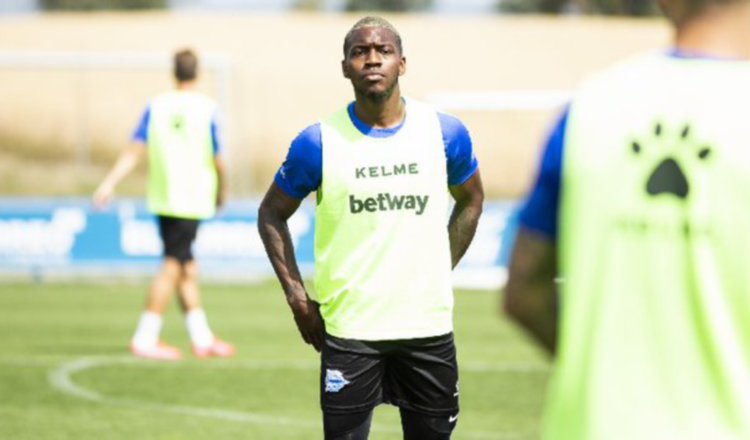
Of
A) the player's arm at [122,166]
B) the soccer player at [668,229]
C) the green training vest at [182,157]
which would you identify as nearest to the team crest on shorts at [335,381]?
the soccer player at [668,229]

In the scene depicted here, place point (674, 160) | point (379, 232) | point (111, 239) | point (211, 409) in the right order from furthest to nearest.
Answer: point (111, 239) < point (211, 409) < point (379, 232) < point (674, 160)

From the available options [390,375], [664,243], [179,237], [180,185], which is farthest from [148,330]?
[664,243]

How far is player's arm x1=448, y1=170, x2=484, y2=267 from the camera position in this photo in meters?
7.05

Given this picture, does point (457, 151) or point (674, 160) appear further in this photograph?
point (457, 151)

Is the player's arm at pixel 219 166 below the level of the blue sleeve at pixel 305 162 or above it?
below

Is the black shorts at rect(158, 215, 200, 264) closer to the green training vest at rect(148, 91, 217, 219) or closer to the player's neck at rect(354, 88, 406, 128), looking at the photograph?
the green training vest at rect(148, 91, 217, 219)

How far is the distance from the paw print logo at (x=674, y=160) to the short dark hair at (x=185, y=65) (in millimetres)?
10323

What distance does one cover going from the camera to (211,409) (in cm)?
1126

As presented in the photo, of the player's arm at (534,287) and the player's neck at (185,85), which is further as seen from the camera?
the player's neck at (185,85)

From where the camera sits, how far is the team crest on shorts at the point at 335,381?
670cm

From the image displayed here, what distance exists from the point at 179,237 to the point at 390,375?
273 inches

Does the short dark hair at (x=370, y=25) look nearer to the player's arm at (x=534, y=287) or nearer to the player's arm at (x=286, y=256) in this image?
the player's arm at (x=286, y=256)

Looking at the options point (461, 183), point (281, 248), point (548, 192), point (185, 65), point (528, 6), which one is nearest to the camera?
point (548, 192)

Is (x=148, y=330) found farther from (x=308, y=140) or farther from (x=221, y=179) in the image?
(x=308, y=140)
